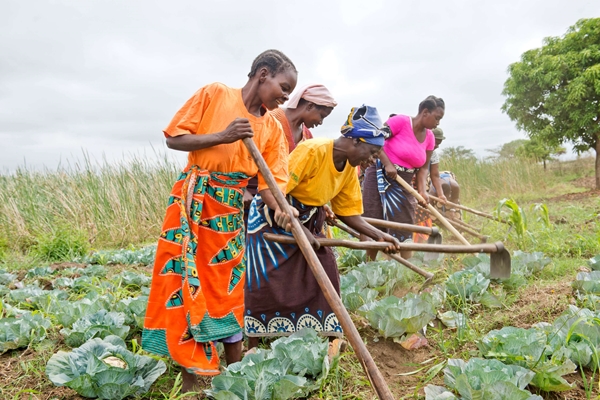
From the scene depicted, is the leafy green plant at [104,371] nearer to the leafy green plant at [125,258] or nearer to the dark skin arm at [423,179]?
the leafy green plant at [125,258]

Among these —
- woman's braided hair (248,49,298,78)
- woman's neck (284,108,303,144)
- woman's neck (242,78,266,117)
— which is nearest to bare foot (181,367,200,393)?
woman's neck (242,78,266,117)

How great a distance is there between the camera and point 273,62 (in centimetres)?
188

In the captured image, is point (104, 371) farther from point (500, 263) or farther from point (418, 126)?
point (418, 126)

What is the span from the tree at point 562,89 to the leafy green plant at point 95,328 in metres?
12.6

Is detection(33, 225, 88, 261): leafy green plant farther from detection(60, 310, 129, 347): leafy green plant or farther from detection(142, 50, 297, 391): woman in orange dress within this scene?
detection(142, 50, 297, 391): woman in orange dress

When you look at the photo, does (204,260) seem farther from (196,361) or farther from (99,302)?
(99,302)

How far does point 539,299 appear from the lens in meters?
2.58

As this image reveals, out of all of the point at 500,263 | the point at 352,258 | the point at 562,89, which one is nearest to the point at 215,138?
the point at 500,263

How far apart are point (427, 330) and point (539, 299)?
74 cm

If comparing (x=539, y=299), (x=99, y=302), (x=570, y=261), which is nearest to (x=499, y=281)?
(x=539, y=299)

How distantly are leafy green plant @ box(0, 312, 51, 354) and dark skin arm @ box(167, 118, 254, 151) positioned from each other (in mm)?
1356

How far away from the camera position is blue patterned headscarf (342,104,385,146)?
2.22 m

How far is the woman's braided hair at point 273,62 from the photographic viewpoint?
1873 millimetres

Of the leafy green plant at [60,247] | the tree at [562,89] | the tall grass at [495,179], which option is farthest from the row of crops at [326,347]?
the tree at [562,89]
